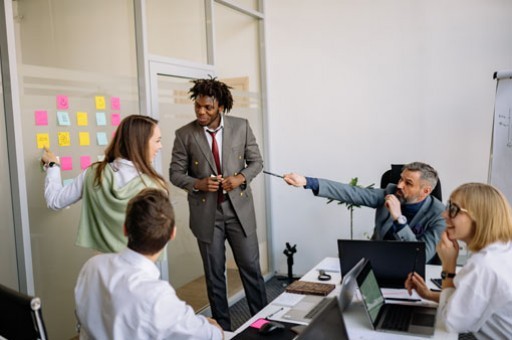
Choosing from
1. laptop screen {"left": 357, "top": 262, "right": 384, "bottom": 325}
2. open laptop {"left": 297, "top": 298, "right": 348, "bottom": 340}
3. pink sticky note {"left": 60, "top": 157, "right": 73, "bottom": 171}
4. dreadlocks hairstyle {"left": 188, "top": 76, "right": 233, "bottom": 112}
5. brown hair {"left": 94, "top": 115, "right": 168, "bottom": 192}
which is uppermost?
dreadlocks hairstyle {"left": 188, "top": 76, "right": 233, "bottom": 112}

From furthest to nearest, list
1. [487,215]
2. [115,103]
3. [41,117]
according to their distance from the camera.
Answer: [115,103] < [41,117] < [487,215]

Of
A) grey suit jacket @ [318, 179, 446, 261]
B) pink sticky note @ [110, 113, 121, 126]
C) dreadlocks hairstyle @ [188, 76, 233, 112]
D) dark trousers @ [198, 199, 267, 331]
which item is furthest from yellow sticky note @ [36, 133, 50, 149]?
grey suit jacket @ [318, 179, 446, 261]

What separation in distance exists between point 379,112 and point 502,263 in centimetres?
277

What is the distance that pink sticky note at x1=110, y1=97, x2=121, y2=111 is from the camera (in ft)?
9.68

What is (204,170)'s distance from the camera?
3.13m

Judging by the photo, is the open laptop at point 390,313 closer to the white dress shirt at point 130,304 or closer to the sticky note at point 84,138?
the white dress shirt at point 130,304

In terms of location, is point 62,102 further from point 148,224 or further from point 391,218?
point 391,218

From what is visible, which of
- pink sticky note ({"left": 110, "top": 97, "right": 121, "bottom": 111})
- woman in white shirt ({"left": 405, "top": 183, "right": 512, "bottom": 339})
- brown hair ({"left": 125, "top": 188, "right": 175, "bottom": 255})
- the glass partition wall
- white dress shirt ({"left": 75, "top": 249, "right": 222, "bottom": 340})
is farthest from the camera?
pink sticky note ({"left": 110, "top": 97, "right": 121, "bottom": 111})

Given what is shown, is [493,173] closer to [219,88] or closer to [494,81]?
[494,81]

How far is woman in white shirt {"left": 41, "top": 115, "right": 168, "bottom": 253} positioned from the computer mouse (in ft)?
2.69

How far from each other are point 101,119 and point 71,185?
738mm

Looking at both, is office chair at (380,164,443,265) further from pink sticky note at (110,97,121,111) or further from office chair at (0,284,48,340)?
office chair at (0,284,48,340)

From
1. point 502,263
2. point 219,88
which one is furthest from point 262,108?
point 502,263

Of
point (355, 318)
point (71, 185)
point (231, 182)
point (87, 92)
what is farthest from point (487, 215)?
point (87, 92)
